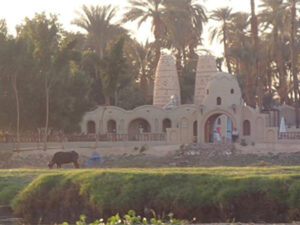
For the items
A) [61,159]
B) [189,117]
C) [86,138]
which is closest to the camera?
[61,159]

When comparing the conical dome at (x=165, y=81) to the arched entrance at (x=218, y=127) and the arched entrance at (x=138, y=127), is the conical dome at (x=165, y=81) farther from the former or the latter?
the arched entrance at (x=218, y=127)

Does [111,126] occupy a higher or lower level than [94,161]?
higher

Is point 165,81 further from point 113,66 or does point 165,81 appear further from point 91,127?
point 113,66

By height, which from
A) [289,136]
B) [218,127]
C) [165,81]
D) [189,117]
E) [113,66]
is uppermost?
[165,81]

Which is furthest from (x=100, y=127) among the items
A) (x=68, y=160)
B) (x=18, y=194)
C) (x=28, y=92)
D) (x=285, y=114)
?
(x=18, y=194)

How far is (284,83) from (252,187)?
51.7 m

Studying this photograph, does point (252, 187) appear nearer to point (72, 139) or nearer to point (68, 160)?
point (68, 160)

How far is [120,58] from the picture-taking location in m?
42.5

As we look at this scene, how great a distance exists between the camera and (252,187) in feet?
53.4

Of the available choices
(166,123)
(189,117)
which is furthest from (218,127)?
(166,123)

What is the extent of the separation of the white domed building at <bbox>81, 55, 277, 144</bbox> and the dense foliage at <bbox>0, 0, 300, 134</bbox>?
216 cm

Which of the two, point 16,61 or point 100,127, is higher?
point 16,61

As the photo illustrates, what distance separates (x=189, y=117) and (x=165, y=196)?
28979 mm

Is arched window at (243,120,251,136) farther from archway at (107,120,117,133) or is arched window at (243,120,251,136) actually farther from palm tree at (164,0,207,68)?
palm tree at (164,0,207,68)
